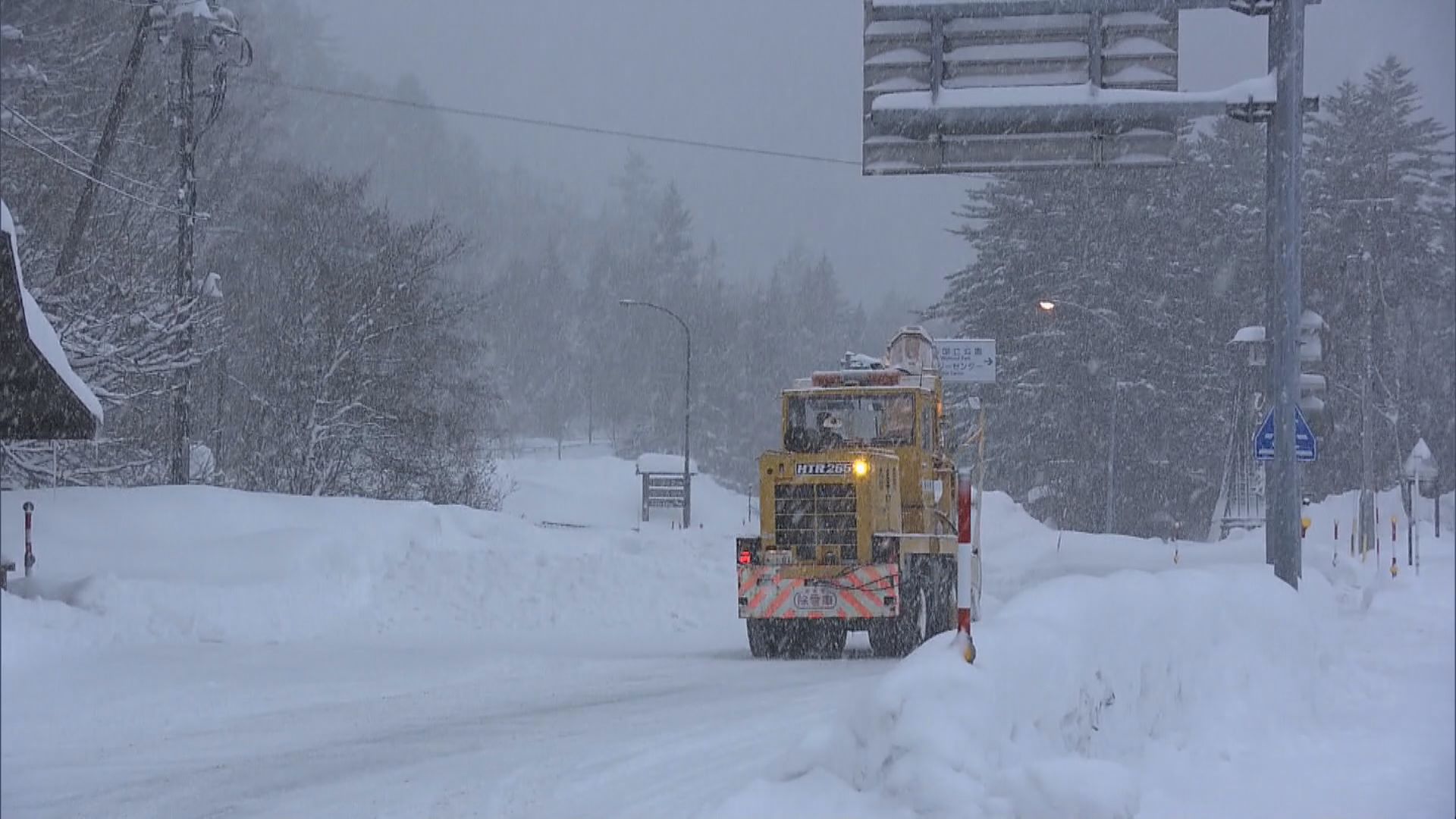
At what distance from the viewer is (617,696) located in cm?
1335

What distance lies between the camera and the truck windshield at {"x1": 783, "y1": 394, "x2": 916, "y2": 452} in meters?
17.8

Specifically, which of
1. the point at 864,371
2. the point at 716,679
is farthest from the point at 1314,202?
the point at 716,679

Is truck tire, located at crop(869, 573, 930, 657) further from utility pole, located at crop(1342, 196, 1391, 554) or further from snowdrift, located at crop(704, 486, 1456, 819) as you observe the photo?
utility pole, located at crop(1342, 196, 1391, 554)

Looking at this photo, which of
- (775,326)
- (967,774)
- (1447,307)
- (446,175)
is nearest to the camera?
(967,774)

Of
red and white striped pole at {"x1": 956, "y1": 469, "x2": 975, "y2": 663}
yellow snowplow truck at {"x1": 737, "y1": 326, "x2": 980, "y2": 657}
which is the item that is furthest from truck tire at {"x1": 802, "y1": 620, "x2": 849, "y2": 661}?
red and white striped pole at {"x1": 956, "y1": 469, "x2": 975, "y2": 663}

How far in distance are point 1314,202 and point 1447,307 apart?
8208 millimetres

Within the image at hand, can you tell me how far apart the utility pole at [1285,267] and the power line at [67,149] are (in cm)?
1174

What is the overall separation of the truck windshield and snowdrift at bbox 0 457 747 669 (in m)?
4.25

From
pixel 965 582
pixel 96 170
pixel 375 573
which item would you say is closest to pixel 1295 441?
pixel 965 582

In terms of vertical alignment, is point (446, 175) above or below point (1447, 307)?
above

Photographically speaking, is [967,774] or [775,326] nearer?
[967,774]

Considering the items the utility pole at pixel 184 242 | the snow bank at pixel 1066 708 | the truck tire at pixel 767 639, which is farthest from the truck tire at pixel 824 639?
the utility pole at pixel 184 242

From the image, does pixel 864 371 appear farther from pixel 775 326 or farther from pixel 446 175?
pixel 446 175

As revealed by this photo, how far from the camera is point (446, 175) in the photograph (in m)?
118
